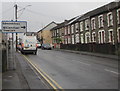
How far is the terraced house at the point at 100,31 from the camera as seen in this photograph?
28.8 meters

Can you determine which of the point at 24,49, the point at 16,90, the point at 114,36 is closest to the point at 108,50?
the point at 114,36

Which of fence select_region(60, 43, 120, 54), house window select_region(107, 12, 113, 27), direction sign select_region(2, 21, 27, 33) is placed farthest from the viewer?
house window select_region(107, 12, 113, 27)

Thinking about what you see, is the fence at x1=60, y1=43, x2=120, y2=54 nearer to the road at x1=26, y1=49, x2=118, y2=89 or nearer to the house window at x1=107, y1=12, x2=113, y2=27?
the house window at x1=107, y1=12, x2=113, y2=27

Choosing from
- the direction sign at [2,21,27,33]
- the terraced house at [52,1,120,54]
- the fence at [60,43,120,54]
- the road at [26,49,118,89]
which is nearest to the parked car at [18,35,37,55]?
the fence at [60,43,120,54]

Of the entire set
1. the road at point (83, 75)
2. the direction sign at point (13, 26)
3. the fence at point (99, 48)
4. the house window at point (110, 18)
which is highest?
the house window at point (110, 18)

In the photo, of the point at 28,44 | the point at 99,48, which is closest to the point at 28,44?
the point at 28,44

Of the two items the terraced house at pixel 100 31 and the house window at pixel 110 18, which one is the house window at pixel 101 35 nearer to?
the terraced house at pixel 100 31

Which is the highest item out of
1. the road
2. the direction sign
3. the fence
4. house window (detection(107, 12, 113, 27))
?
house window (detection(107, 12, 113, 27))

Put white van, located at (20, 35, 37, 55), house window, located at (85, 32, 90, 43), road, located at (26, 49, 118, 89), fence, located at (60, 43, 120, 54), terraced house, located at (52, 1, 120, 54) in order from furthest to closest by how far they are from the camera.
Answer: house window, located at (85, 32, 90, 43), white van, located at (20, 35, 37, 55), terraced house, located at (52, 1, 120, 54), fence, located at (60, 43, 120, 54), road, located at (26, 49, 118, 89)

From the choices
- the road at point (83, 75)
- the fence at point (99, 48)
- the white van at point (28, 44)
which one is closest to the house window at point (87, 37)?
the fence at point (99, 48)

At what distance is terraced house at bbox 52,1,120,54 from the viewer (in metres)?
28.8

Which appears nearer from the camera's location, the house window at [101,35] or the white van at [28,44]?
the white van at [28,44]

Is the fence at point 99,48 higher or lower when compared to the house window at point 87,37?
lower

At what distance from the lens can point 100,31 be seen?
34094 millimetres
